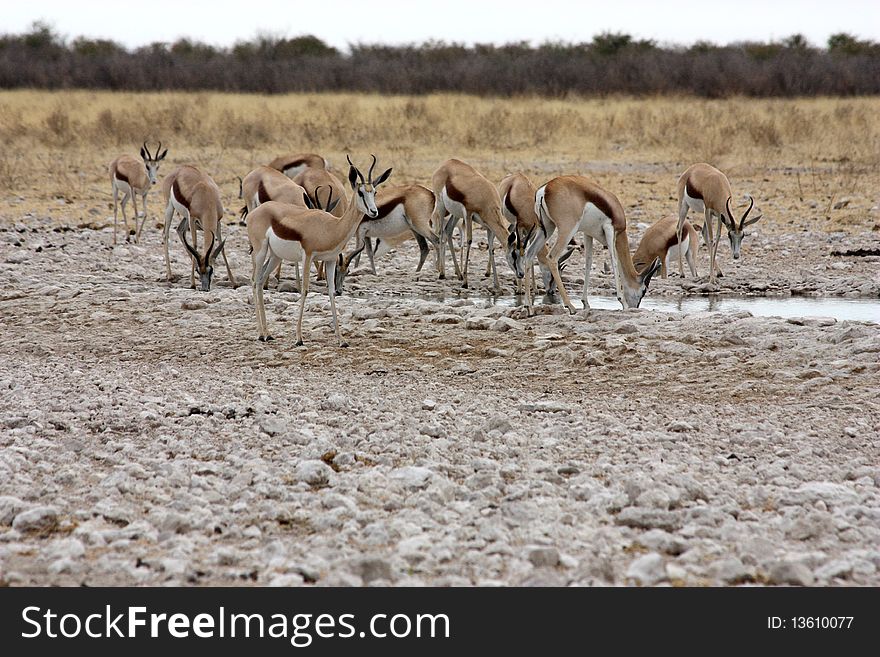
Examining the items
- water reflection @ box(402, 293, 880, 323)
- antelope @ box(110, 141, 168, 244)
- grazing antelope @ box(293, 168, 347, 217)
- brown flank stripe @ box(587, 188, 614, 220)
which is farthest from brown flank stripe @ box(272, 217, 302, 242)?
antelope @ box(110, 141, 168, 244)

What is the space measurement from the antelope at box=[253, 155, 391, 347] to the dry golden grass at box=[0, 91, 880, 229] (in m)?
7.52

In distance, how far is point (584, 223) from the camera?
8.93 meters

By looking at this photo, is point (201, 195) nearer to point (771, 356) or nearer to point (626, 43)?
point (771, 356)

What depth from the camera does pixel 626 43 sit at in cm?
4025

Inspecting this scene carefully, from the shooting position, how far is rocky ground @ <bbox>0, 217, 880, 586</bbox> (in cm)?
371

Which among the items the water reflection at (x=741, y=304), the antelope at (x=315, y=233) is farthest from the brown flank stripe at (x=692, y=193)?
the antelope at (x=315, y=233)

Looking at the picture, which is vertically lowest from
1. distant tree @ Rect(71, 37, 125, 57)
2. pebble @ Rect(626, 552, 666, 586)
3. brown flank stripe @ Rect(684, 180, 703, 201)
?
pebble @ Rect(626, 552, 666, 586)

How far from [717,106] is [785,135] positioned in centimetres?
512

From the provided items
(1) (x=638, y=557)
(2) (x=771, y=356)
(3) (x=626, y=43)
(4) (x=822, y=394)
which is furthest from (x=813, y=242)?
(3) (x=626, y=43)

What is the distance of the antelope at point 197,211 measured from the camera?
10188 mm

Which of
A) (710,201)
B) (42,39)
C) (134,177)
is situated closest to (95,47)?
(42,39)

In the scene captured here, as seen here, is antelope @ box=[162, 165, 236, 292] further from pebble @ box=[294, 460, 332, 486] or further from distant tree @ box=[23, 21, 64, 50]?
distant tree @ box=[23, 21, 64, 50]

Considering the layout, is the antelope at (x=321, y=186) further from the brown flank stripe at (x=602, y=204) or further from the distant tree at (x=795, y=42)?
the distant tree at (x=795, y=42)

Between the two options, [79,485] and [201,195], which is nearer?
[79,485]
